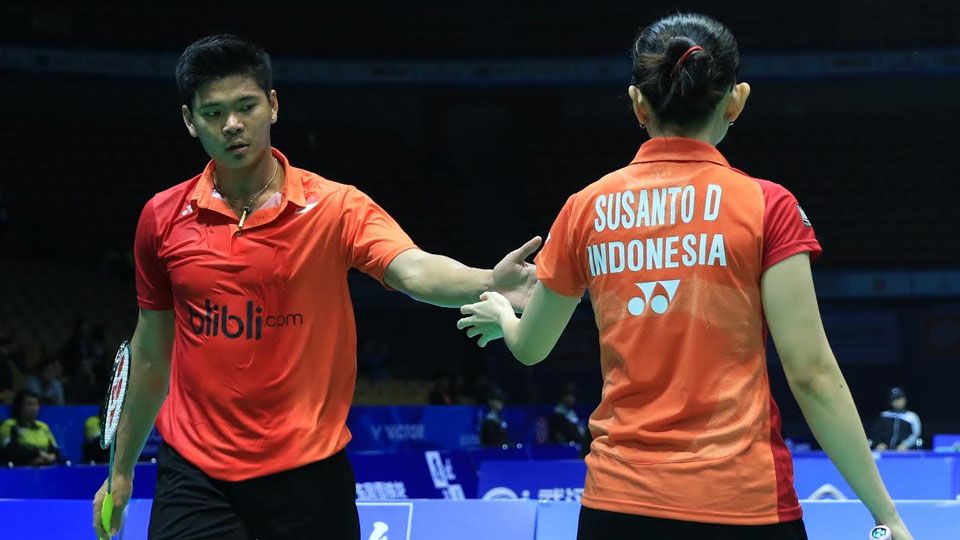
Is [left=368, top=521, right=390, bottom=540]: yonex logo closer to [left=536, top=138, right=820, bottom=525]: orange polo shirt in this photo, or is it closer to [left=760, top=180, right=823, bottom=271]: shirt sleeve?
[left=536, top=138, right=820, bottom=525]: orange polo shirt

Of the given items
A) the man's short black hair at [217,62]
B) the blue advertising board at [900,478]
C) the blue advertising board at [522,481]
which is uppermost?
the man's short black hair at [217,62]

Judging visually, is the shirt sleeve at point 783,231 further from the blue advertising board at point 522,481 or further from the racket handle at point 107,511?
the blue advertising board at point 522,481

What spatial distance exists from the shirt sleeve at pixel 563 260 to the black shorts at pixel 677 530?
426mm

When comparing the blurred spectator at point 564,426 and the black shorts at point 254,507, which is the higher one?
the black shorts at point 254,507

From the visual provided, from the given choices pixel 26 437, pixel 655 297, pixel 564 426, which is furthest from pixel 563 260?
pixel 564 426

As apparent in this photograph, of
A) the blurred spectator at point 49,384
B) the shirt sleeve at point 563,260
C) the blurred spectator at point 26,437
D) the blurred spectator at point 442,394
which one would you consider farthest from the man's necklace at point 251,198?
the blurred spectator at point 442,394

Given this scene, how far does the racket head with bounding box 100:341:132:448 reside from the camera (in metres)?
3.29

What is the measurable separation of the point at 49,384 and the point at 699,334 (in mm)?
11839

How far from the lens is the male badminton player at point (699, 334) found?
227 centimetres

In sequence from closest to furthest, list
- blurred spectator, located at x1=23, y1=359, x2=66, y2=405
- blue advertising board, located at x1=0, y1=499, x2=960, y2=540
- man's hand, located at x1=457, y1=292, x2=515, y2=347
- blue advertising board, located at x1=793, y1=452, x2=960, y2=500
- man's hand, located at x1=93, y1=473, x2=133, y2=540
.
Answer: man's hand, located at x1=457, y1=292, x2=515, y2=347, man's hand, located at x1=93, y1=473, x2=133, y2=540, blue advertising board, located at x1=0, y1=499, x2=960, y2=540, blue advertising board, located at x1=793, y1=452, x2=960, y2=500, blurred spectator, located at x1=23, y1=359, x2=66, y2=405

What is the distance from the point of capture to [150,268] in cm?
316

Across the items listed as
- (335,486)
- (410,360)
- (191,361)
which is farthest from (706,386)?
(410,360)

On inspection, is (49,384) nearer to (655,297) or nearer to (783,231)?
(655,297)

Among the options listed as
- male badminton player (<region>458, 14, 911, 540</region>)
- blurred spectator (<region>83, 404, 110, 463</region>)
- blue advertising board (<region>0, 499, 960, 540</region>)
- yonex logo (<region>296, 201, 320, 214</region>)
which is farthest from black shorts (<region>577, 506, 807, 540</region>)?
blurred spectator (<region>83, 404, 110, 463</region>)
